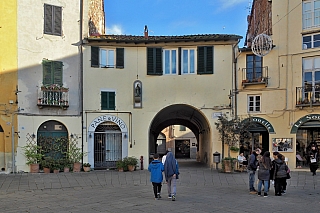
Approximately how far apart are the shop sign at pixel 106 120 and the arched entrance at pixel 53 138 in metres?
1.49

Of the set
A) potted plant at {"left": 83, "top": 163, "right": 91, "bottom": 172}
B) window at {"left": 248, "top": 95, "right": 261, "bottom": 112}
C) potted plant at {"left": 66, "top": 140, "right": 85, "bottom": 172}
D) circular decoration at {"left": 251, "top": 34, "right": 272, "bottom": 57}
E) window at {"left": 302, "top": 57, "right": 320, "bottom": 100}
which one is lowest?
potted plant at {"left": 83, "top": 163, "right": 91, "bottom": 172}

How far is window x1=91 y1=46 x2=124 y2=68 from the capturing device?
19641 mm

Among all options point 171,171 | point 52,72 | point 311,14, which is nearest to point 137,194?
point 171,171

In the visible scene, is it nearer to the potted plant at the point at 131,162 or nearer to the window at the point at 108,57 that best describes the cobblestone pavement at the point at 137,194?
the potted plant at the point at 131,162

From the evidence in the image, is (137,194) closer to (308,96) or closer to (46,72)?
(46,72)

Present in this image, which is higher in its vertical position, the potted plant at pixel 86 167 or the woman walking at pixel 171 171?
the woman walking at pixel 171 171

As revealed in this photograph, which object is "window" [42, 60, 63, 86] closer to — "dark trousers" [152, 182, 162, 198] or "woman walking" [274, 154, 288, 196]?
"dark trousers" [152, 182, 162, 198]

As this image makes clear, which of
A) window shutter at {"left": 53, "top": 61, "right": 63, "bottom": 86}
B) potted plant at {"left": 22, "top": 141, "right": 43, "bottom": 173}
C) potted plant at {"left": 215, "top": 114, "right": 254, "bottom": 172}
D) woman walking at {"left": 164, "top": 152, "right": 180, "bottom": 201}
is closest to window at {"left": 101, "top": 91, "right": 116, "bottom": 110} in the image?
window shutter at {"left": 53, "top": 61, "right": 63, "bottom": 86}

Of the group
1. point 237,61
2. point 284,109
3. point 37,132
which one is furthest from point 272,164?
point 37,132

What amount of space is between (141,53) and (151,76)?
1460 mm

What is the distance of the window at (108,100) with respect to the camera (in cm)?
1959

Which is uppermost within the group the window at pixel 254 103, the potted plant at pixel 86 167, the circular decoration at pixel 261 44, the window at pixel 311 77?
the circular decoration at pixel 261 44

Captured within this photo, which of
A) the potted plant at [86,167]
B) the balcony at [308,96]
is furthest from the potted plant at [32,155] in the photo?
the balcony at [308,96]

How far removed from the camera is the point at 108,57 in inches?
781
